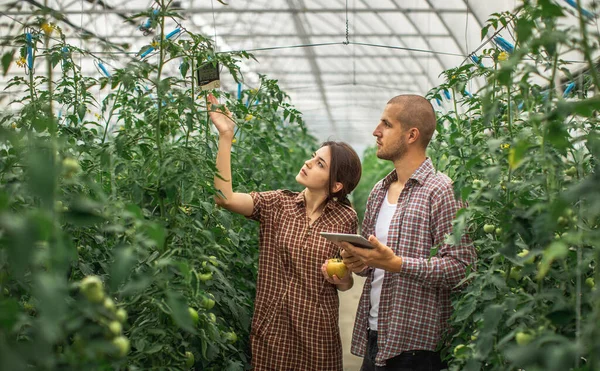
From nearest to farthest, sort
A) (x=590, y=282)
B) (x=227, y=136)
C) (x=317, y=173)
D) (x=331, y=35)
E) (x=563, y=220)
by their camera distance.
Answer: (x=563, y=220) < (x=590, y=282) < (x=227, y=136) < (x=317, y=173) < (x=331, y=35)

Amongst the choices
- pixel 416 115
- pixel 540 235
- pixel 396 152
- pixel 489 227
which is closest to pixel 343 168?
pixel 396 152

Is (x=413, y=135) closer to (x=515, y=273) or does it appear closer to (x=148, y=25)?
(x=515, y=273)

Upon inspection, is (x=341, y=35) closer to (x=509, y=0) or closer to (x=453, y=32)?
(x=453, y=32)

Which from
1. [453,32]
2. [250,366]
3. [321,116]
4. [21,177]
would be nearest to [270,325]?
[250,366]

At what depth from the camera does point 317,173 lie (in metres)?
2.84

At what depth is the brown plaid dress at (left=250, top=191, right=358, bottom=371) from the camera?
2768mm

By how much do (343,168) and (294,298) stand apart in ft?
1.94

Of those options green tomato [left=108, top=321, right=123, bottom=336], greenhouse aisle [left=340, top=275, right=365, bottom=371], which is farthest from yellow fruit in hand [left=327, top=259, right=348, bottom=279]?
greenhouse aisle [left=340, top=275, right=365, bottom=371]

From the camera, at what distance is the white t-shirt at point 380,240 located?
270 centimetres

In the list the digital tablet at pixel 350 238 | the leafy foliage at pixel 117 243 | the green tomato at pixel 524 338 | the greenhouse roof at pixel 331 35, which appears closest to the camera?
the leafy foliage at pixel 117 243

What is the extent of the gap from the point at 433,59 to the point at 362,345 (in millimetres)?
9009

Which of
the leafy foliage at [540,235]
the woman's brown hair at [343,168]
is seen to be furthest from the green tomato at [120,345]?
the woman's brown hair at [343,168]

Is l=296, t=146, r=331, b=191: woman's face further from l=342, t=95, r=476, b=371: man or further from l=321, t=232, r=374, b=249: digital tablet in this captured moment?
l=321, t=232, r=374, b=249: digital tablet

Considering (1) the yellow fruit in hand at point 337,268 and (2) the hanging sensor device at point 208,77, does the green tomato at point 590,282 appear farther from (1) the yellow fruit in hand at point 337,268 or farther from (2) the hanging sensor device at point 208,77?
(2) the hanging sensor device at point 208,77
